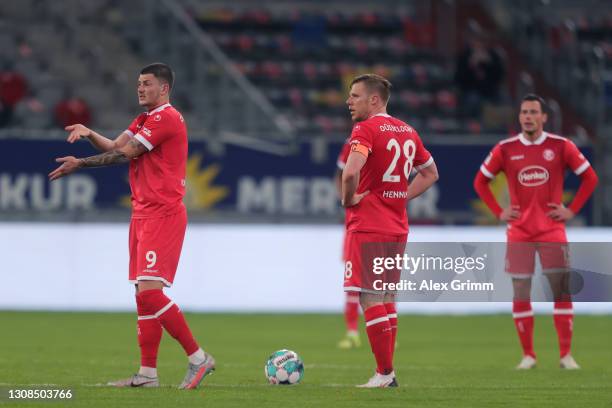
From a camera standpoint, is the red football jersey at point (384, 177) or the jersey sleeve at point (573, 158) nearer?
the red football jersey at point (384, 177)

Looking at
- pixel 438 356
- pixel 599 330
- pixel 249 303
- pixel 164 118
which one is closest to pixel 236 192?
pixel 249 303

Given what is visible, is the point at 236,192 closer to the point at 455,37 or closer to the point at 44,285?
the point at 44,285

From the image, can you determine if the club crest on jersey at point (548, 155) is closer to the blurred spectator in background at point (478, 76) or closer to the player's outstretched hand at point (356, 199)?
the player's outstretched hand at point (356, 199)

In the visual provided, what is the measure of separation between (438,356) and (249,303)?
6436 millimetres

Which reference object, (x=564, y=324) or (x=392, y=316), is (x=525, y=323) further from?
(x=392, y=316)

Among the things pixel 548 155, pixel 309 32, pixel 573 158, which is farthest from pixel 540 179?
pixel 309 32

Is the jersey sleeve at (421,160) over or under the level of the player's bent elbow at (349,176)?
over

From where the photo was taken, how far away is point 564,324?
1246cm

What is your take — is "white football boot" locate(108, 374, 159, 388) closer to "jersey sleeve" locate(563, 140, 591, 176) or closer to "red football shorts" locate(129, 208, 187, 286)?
"red football shorts" locate(129, 208, 187, 286)

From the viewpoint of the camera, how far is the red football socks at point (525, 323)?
1238cm

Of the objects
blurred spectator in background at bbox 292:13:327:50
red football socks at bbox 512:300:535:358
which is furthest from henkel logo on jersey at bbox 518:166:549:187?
blurred spectator in background at bbox 292:13:327:50

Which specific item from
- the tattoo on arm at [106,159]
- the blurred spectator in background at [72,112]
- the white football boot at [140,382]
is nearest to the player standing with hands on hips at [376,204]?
the white football boot at [140,382]

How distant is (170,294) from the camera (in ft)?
63.7

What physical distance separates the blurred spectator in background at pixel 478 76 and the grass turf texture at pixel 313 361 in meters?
7.28
